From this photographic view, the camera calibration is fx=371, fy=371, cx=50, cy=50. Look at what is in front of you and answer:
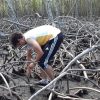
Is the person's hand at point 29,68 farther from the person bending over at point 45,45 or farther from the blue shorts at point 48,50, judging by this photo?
the blue shorts at point 48,50

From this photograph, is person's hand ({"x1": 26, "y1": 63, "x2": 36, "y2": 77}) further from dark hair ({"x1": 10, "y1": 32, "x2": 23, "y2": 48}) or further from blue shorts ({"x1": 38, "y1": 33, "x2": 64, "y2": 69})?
dark hair ({"x1": 10, "y1": 32, "x2": 23, "y2": 48})

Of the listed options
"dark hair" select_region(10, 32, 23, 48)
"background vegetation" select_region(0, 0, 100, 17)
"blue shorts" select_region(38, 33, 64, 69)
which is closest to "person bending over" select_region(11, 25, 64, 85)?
"blue shorts" select_region(38, 33, 64, 69)

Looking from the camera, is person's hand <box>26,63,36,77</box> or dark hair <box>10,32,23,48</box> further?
person's hand <box>26,63,36,77</box>

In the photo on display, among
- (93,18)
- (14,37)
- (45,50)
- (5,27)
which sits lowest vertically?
(93,18)

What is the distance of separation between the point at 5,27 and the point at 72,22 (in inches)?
75.6

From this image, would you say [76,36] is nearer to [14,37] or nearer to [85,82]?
[85,82]

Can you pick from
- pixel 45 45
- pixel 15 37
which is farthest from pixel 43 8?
pixel 15 37

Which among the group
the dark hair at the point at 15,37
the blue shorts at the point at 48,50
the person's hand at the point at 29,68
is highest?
the dark hair at the point at 15,37

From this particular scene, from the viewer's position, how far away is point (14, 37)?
492 cm

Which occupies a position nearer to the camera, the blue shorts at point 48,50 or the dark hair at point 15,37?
the dark hair at point 15,37

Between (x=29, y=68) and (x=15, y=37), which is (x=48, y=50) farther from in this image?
(x=15, y=37)

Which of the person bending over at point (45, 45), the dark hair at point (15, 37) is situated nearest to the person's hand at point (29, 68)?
the person bending over at point (45, 45)

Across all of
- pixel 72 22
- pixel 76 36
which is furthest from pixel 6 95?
pixel 72 22

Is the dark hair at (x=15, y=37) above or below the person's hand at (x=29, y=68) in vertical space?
above
